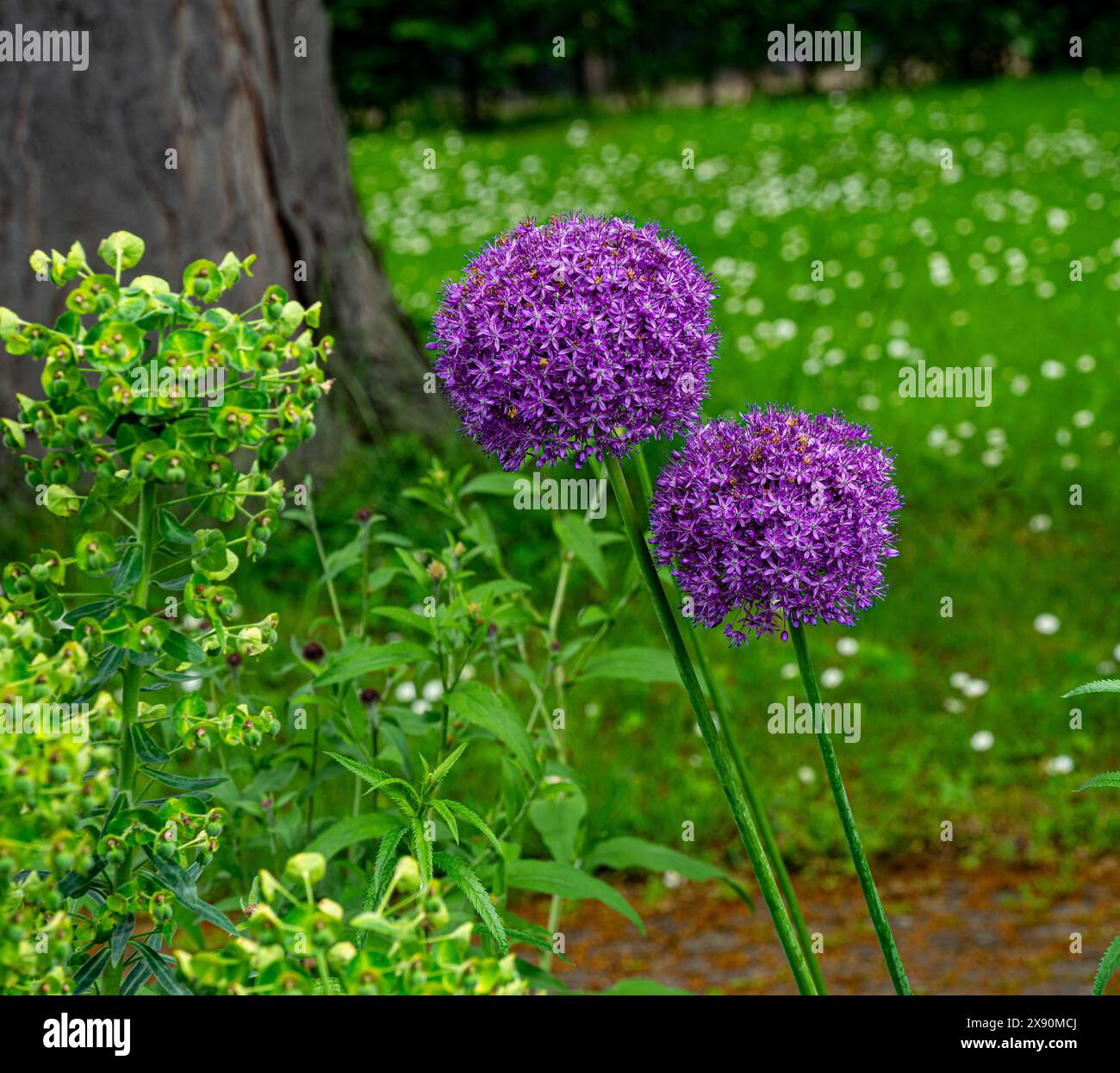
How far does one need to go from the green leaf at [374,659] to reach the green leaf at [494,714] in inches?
4.0

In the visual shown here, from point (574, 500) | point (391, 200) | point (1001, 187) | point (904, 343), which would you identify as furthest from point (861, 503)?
point (391, 200)

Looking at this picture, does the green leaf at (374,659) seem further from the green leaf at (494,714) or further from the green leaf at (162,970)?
the green leaf at (162,970)

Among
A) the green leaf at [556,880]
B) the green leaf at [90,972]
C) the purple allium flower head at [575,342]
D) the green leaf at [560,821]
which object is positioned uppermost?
the purple allium flower head at [575,342]

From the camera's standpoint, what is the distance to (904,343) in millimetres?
7039

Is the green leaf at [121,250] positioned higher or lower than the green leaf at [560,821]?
higher

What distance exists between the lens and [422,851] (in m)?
1.42

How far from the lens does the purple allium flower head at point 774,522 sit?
1.60m

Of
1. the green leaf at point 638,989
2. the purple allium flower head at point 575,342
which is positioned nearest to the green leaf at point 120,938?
the purple allium flower head at point 575,342

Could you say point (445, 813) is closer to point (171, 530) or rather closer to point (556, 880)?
point (171, 530)

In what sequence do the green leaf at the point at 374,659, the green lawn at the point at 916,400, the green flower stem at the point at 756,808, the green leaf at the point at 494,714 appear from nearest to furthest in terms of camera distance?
the green flower stem at the point at 756,808 < the green leaf at the point at 494,714 < the green leaf at the point at 374,659 < the green lawn at the point at 916,400

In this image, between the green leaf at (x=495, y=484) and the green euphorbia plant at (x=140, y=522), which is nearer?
the green euphorbia plant at (x=140, y=522)
